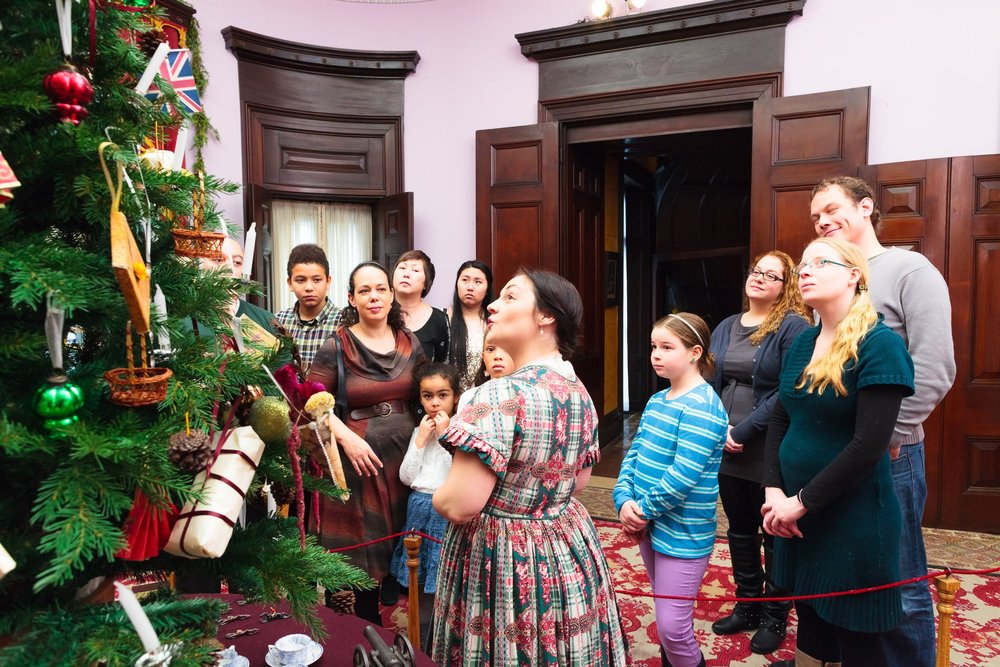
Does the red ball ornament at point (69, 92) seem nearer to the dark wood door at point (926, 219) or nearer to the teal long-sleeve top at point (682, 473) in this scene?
the teal long-sleeve top at point (682, 473)

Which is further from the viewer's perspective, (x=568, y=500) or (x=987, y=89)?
(x=987, y=89)

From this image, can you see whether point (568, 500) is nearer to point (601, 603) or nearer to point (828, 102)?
point (601, 603)

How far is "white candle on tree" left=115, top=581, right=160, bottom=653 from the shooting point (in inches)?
32.7

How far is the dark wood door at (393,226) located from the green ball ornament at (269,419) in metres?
4.77

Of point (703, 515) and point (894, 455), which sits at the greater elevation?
point (894, 455)

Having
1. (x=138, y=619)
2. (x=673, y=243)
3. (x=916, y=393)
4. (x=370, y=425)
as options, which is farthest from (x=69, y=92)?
(x=673, y=243)

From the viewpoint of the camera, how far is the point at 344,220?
6.40m

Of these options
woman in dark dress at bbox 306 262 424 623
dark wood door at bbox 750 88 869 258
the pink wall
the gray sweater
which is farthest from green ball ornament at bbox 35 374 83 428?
the pink wall

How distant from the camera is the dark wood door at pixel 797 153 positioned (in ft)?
14.6

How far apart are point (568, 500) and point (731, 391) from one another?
60.8 inches

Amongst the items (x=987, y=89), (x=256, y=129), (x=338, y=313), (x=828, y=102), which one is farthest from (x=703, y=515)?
(x=256, y=129)

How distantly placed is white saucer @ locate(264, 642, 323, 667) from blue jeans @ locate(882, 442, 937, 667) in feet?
5.49

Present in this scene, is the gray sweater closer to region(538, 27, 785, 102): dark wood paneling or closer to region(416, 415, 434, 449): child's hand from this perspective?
region(416, 415, 434, 449): child's hand

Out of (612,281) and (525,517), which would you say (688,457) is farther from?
(612,281)
